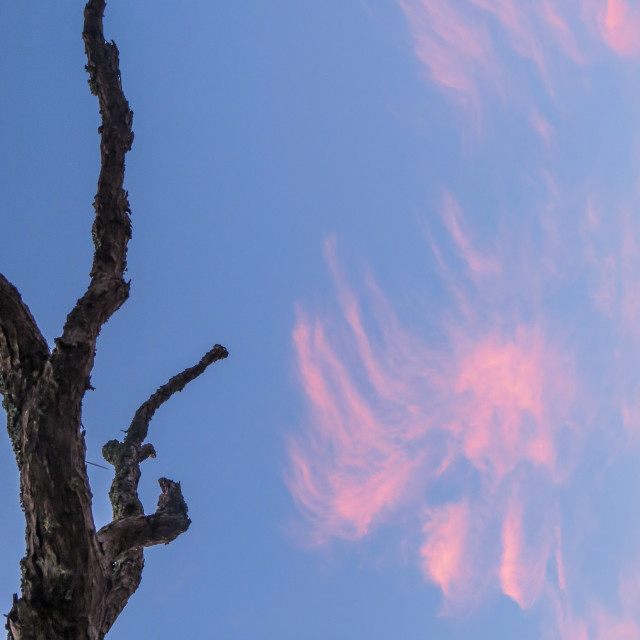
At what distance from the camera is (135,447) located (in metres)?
10.3

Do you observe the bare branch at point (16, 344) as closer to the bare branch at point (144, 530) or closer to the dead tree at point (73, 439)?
the dead tree at point (73, 439)

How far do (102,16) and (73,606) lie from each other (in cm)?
812

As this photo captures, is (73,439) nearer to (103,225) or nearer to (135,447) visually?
(103,225)

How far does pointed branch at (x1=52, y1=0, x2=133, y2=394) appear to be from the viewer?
19.6 feet

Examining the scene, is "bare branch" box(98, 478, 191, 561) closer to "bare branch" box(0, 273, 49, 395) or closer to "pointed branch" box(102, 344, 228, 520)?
"pointed branch" box(102, 344, 228, 520)

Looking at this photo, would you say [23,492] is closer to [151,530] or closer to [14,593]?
[14,593]

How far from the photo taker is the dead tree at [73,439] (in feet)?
17.1

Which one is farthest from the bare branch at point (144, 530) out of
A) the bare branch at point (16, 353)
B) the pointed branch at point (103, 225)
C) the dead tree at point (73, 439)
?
the pointed branch at point (103, 225)

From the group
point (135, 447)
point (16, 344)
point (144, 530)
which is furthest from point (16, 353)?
point (135, 447)

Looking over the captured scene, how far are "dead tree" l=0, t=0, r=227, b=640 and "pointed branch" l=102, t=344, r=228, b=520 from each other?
1503 millimetres

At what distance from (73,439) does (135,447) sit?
4.88 m

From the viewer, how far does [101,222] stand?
7184 mm

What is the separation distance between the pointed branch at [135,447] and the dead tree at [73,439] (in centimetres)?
150

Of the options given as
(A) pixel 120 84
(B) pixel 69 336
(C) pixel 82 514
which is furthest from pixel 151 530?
(A) pixel 120 84
